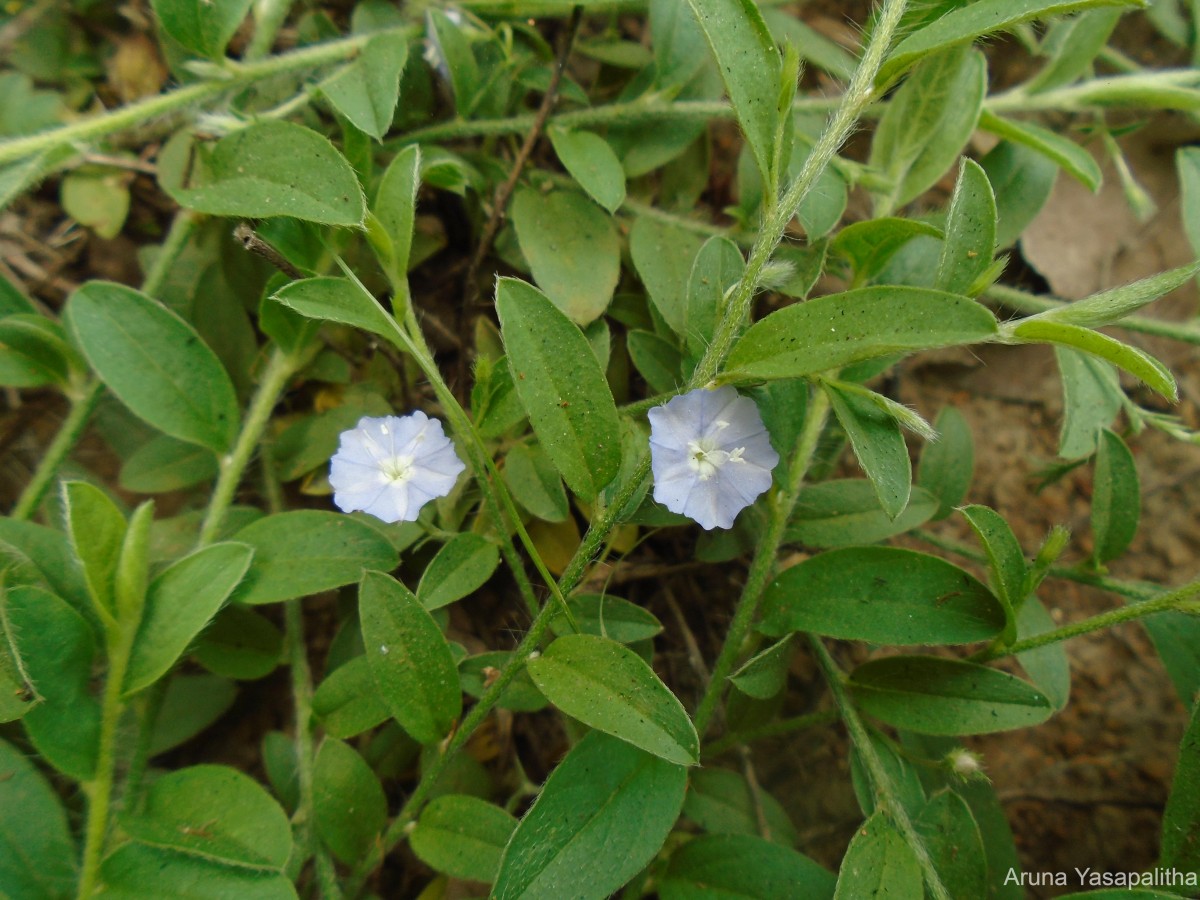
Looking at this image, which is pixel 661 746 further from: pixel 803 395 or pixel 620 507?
pixel 803 395

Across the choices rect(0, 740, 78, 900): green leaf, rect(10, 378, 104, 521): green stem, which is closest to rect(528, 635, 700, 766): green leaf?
rect(0, 740, 78, 900): green leaf

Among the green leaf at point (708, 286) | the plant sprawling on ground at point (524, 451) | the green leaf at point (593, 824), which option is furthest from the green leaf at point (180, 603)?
the green leaf at point (708, 286)

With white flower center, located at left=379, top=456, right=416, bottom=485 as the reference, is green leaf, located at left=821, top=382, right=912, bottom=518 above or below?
above

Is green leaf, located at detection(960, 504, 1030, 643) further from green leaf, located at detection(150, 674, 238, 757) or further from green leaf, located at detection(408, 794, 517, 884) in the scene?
green leaf, located at detection(150, 674, 238, 757)

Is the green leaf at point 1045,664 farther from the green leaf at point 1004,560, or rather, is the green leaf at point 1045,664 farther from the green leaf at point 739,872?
the green leaf at point 739,872

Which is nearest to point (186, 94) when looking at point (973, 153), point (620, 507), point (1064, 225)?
point (620, 507)

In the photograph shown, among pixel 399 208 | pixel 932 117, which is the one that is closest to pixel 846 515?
pixel 932 117
